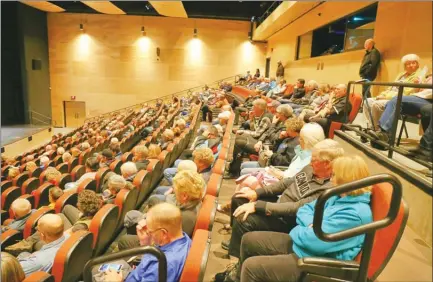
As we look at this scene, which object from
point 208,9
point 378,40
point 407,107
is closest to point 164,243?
point 407,107

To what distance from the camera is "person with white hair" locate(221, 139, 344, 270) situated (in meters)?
1.06

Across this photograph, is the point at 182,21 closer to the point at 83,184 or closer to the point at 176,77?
the point at 176,77

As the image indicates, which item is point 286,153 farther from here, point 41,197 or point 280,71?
point 280,71

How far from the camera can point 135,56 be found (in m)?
8.62

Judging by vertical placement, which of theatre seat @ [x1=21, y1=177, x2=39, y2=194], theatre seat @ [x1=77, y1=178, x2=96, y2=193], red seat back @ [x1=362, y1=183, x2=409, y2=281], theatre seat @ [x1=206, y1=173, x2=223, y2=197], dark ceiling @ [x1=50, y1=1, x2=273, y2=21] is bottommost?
theatre seat @ [x1=21, y1=177, x2=39, y2=194]

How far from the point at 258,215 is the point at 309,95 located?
263 centimetres

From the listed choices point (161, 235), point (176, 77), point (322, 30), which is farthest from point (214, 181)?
point (176, 77)

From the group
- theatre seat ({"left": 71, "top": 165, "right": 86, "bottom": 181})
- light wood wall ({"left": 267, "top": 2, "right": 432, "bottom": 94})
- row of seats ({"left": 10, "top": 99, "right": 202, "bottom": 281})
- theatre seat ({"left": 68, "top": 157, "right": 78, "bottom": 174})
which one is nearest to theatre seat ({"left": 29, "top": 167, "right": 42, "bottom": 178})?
theatre seat ({"left": 68, "top": 157, "right": 78, "bottom": 174})

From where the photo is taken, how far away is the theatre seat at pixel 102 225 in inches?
52.8

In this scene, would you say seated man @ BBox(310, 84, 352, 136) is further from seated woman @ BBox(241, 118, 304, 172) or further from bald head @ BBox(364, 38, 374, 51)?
bald head @ BBox(364, 38, 374, 51)

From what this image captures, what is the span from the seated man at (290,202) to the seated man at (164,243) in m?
0.23

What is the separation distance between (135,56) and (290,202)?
27.0ft

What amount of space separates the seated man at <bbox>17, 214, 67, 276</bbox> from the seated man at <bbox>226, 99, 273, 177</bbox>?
1.15 m

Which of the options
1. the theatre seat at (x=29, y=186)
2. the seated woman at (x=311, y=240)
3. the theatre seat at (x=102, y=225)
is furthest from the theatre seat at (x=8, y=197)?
the seated woman at (x=311, y=240)
